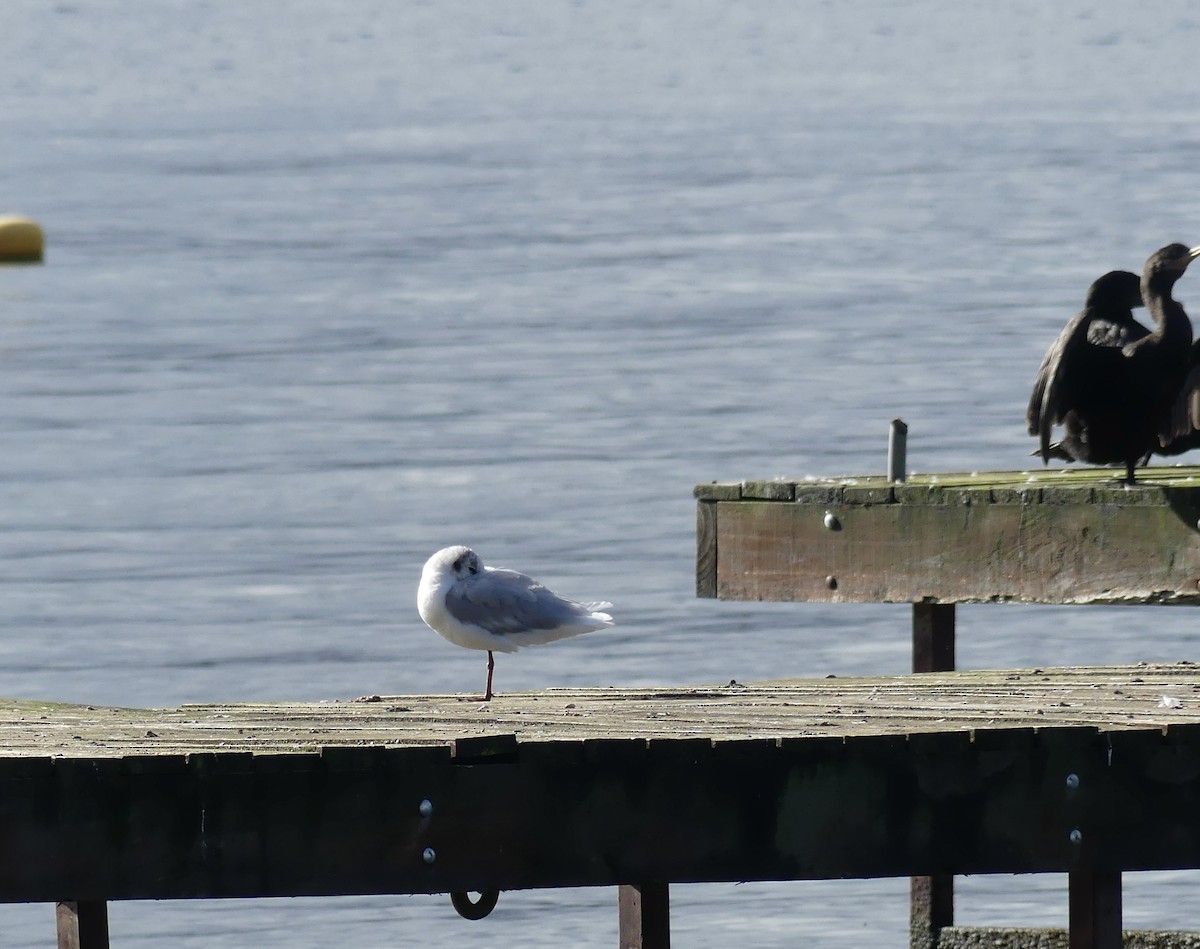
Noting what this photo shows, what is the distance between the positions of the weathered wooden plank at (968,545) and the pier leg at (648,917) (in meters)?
2.92

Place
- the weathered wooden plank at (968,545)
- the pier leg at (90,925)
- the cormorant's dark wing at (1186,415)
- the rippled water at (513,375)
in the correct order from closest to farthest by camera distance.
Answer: the pier leg at (90,925) → the weathered wooden plank at (968,545) → the cormorant's dark wing at (1186,415) → the rippled water at (513,375)

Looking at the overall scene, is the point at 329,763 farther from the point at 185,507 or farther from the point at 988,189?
the point at 988,189

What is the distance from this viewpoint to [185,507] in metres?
25.1

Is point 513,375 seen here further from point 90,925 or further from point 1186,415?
point 90,925

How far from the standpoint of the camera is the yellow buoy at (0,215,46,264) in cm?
863

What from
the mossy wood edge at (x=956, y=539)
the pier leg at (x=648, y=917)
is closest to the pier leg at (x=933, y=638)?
the mossy wood edge at (x=956, y=539)

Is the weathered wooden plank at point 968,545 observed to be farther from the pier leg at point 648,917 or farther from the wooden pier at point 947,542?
the pier leg at point 648,917

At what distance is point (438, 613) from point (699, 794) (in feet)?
7.40

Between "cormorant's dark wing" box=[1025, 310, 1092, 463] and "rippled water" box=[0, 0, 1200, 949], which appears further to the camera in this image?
"rippled water" box=[0, 0, 1200, 949]

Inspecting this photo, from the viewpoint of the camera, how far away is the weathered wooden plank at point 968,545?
10.9 m

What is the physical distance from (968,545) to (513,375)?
19996mm

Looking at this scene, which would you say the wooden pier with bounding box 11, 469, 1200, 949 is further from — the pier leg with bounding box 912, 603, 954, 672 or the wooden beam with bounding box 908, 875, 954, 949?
the pier leg with bounding box 912, 603, 954, 672

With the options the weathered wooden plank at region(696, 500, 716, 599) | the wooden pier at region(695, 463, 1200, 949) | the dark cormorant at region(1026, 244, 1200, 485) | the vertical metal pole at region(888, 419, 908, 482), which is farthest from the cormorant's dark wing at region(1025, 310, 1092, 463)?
the weathered wooden plank at region(696, 500, 716, 599)

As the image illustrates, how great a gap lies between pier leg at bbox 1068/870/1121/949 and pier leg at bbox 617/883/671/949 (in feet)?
3.92
